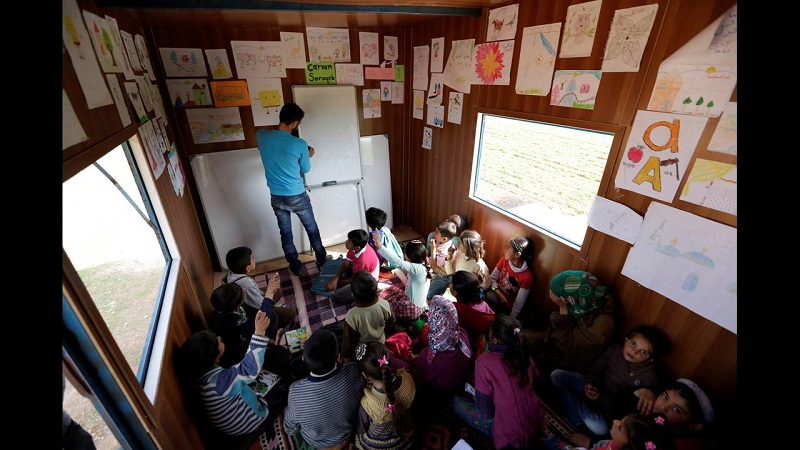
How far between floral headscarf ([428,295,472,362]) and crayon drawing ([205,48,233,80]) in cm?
279

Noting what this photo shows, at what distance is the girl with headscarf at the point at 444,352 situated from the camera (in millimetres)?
1882

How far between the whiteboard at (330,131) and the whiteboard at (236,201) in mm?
527

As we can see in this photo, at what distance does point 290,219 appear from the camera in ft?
10.9

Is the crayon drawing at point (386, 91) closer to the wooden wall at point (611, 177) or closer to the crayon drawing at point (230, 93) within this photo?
the wooden wall at point (611, 177)

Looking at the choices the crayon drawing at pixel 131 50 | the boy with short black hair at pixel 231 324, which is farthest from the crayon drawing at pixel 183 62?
the boy with short black hair at pixel 231 324

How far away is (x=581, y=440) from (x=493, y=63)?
8.49 ft

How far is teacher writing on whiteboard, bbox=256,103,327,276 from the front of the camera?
2875mm

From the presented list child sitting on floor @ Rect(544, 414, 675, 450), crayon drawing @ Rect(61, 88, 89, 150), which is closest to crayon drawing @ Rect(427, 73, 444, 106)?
crayon drawing @ Rect(61, 88, 89, 150)

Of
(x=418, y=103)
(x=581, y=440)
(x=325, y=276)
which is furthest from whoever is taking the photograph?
(x=418, y=103)

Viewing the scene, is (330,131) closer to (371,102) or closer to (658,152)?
(371,102)

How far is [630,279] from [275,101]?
131 inches

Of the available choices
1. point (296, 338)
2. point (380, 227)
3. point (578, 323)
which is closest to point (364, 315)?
point (296, 338)

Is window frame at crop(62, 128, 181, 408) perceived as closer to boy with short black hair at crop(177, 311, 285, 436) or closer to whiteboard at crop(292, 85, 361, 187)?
boy with short black hair at crop(177, 311, 285, 436)
